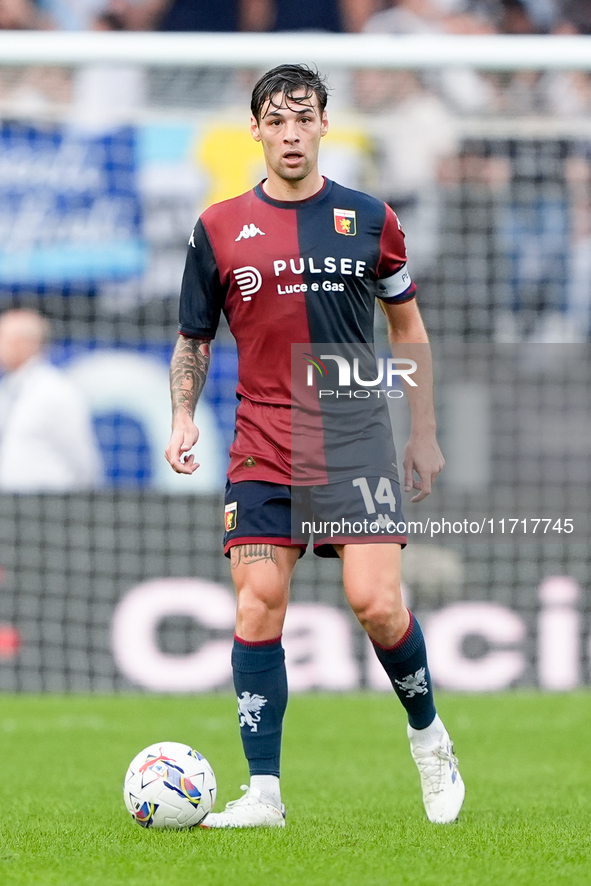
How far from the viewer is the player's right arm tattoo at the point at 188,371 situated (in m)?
4.16

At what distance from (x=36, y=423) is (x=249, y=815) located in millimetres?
5276

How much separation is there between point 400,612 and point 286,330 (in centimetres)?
92

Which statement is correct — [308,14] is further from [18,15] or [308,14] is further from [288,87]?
[288,87]

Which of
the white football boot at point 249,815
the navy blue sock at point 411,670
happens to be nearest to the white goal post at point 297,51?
the navy blue sock at point 411,670

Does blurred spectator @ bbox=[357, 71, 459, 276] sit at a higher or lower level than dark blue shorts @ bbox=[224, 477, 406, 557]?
higher

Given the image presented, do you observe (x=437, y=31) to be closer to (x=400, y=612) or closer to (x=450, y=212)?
(x=450, y=212)

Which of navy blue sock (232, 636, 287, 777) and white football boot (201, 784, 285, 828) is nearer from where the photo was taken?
white football boot (201, 784, 285, 828)

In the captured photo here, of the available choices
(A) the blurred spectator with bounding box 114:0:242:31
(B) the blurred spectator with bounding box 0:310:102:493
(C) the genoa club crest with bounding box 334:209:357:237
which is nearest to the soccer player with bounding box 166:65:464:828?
(C) the genoa club crest with bounding box 334:209:357:237

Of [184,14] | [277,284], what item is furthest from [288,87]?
[184,14]

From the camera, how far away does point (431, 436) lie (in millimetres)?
4332

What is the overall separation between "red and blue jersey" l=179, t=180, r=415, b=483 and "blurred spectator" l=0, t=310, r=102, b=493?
4549 mm

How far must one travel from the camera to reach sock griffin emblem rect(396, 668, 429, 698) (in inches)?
161

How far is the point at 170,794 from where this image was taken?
378 cm

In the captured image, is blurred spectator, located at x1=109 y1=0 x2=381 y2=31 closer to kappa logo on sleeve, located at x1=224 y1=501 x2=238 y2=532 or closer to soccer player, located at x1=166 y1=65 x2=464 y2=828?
soccer player, located at x1=166 y1=65 x2=464 y2=828
